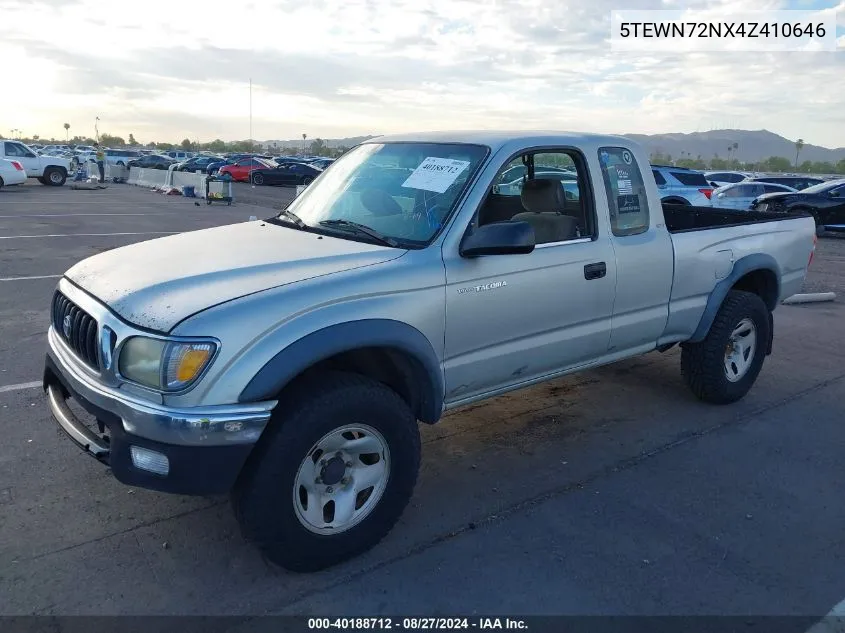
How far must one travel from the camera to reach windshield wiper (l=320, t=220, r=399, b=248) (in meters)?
3.64

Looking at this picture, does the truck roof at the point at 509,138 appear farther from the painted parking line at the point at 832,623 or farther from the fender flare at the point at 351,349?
the painted parking line at the point at 832,623

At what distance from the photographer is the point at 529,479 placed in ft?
13.7

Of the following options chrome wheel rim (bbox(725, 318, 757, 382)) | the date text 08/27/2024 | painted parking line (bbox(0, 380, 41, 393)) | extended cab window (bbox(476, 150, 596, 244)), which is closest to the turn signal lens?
the date text 08/27/2024

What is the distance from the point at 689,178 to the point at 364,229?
15192mm

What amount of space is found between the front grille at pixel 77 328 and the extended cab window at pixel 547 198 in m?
2.15

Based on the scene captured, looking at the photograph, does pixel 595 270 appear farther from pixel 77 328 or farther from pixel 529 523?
pixel 77 328

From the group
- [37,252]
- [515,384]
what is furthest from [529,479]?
[37,252]

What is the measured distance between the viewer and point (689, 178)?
674 inches

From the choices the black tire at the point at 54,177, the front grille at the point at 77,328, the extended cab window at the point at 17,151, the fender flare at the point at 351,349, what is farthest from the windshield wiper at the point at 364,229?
the black tire at the point at 54,177

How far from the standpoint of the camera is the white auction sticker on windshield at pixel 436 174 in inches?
151

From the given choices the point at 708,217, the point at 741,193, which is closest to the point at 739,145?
the point at 741,193

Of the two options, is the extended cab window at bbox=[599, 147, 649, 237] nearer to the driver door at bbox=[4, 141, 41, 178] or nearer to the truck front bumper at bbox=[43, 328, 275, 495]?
the truck front bumper at bbox=[43, 328, 275, 495]

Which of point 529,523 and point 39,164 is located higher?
point 39,164

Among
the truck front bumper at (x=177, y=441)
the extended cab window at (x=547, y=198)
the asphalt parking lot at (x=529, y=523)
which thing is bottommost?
the asphalt parking lot at (x=529, y=523)
